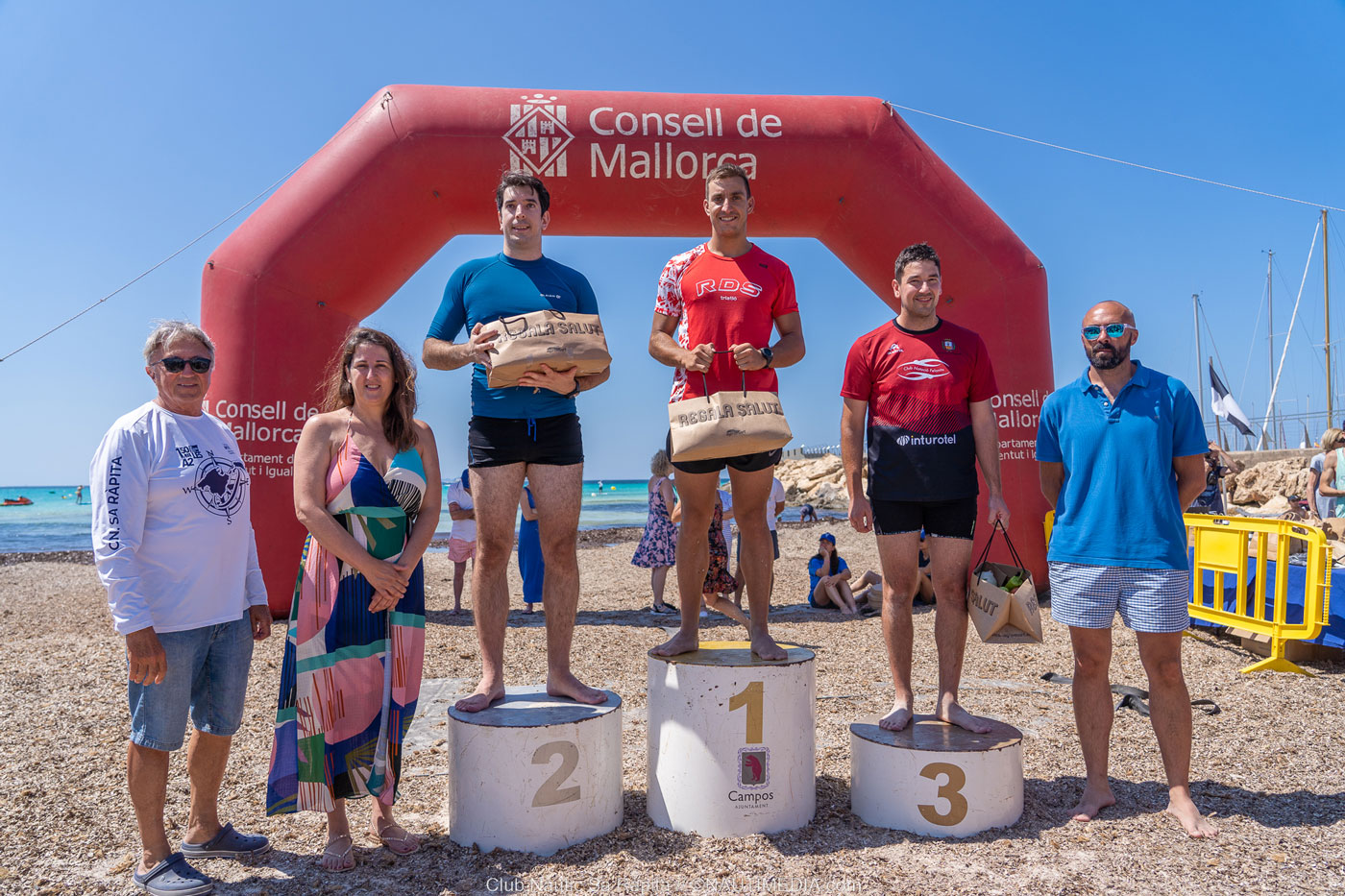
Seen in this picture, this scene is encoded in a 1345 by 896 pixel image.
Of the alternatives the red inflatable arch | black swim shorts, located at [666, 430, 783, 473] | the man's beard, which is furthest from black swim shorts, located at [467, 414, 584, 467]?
the red inflatable arch

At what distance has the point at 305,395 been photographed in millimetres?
7328

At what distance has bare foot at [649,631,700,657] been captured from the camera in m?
3.51

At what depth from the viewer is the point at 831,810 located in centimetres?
355

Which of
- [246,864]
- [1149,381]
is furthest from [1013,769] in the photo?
[246,864]

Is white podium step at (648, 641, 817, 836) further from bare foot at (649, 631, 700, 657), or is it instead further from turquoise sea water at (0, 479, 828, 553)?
turquoise sea water at (0, 479, 828, 553)

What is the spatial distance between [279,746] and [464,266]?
200cm

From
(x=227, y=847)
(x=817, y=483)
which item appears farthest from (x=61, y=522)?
(x=227, y=847)

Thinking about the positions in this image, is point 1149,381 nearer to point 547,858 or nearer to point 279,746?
point 547,858

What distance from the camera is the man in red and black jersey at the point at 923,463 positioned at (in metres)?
3.57

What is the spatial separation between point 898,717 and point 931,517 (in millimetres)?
862

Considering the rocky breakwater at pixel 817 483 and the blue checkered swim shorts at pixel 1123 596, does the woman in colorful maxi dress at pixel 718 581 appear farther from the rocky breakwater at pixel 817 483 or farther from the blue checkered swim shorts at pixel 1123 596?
the rocky breakwater at pixel 817 483

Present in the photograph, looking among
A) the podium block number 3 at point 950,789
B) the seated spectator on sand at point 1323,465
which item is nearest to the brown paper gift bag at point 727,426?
the podium block number 3 at point 950,789

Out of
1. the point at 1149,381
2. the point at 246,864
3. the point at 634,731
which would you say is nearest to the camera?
the point at 246,864

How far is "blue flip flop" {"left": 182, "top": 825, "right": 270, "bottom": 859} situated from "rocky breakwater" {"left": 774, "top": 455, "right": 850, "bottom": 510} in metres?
35.6
